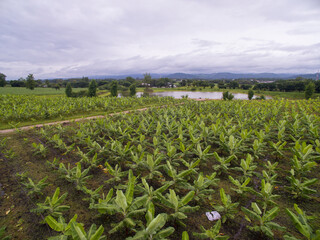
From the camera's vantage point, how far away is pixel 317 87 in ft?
156

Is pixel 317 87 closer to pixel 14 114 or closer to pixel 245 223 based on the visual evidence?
pixel 245 223

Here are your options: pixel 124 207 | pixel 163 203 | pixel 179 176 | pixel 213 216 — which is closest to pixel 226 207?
pixel 213 216

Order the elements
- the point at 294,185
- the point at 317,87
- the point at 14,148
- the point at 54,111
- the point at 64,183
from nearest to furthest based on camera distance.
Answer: the point at 294,185, the point at 64,183, the point at 14,148, the point at 54,111, the point at 317,87

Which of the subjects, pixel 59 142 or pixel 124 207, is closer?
pixel 124 207

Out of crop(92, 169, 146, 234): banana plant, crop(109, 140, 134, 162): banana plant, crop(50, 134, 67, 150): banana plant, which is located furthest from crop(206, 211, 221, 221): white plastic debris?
crop(50, 134, 67, 150): banana plant

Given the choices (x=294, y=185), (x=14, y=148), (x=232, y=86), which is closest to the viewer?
(x=294, y=185)

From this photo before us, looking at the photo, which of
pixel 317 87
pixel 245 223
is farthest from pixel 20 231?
pixel 317 87

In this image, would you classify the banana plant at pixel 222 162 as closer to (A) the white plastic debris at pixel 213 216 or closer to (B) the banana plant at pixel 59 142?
(A) the white plastic debris at pixel 213 216

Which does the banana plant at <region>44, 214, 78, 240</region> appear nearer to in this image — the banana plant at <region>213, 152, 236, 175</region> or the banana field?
the banana field

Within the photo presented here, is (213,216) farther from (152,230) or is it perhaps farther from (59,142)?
(59,142)

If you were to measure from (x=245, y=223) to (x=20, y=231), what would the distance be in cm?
394

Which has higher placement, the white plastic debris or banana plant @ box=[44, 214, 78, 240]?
banana plant @ box=[44, 214, 78, 240]

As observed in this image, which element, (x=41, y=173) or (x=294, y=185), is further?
(x=41, y=173)

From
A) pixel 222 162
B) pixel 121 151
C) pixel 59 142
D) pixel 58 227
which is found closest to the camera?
pixel 58 227
